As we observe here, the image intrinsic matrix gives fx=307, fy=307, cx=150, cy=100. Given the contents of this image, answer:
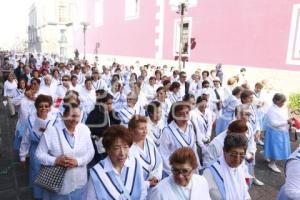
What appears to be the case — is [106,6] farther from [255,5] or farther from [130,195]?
[130,195]

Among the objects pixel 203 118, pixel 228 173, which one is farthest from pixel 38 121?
pixel 203 118

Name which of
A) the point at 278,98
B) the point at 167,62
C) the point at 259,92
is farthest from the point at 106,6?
the point at 278,98

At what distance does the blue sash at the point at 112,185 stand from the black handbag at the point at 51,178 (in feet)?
2.69

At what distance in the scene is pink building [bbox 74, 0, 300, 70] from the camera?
40.5ft

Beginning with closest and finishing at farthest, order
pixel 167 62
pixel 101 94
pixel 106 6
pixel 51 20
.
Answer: pixel 101 94 → pixel 167 62 → pixel 106 6 → pixel 51 20

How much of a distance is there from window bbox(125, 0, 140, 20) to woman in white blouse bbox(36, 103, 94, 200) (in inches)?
813

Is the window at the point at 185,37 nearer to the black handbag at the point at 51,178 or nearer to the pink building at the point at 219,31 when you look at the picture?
the pink building at the point at 219,31

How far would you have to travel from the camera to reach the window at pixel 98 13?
3027 cm

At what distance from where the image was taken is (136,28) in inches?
904

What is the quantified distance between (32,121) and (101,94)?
1733 mm

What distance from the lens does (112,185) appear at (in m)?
2.58

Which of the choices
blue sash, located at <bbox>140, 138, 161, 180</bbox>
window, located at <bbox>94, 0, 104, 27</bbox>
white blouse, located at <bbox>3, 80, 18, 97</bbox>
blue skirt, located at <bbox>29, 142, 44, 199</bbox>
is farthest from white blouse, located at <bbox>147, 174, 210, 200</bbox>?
window, located at <bbox>94, 0, 104, 27</bbox>

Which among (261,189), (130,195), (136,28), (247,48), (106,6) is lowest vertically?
(261,189)

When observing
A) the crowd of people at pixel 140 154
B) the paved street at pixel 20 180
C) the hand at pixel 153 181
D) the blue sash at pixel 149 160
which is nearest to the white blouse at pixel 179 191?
the crowd of people at pixel 140 154
